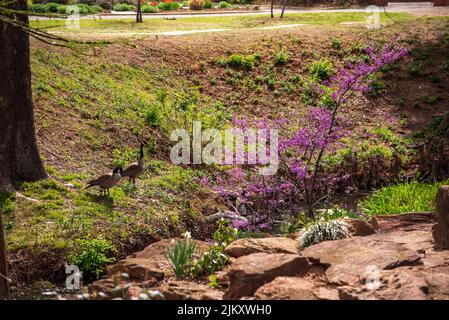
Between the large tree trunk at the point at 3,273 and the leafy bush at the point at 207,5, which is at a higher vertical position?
the leafy bush at the point at 207,5

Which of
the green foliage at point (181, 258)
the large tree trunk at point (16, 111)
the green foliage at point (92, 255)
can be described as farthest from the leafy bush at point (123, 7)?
the green foliage at point (181, 258)

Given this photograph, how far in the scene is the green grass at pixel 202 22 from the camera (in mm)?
30234

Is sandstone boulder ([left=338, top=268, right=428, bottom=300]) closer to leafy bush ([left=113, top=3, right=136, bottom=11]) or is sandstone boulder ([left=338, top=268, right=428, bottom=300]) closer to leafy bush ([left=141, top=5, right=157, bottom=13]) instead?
leafy bush ([left=141, top=5, right=157, bottom=13])

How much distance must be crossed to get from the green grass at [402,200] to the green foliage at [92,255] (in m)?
6.01

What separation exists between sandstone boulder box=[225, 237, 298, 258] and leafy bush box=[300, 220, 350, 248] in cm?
77

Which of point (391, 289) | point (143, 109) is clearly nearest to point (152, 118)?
point (143, 109)

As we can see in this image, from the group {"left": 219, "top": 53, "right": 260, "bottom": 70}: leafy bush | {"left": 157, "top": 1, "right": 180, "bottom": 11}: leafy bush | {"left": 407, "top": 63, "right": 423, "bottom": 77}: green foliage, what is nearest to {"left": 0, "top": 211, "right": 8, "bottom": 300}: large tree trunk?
{"left": 219, "top": 53, "right": 260, "bottom": 70}: leafy bush

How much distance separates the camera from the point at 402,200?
18.6m

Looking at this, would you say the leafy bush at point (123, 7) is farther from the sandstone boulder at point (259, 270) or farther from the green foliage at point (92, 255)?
the sandstone boulder at point (259, 270)

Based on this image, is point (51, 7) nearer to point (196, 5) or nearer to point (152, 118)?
point (196, 5)

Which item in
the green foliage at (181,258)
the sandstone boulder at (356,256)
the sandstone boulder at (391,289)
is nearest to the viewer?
the sandstone boulder at (391,289)

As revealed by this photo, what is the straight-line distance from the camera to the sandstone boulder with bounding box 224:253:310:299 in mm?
10011
